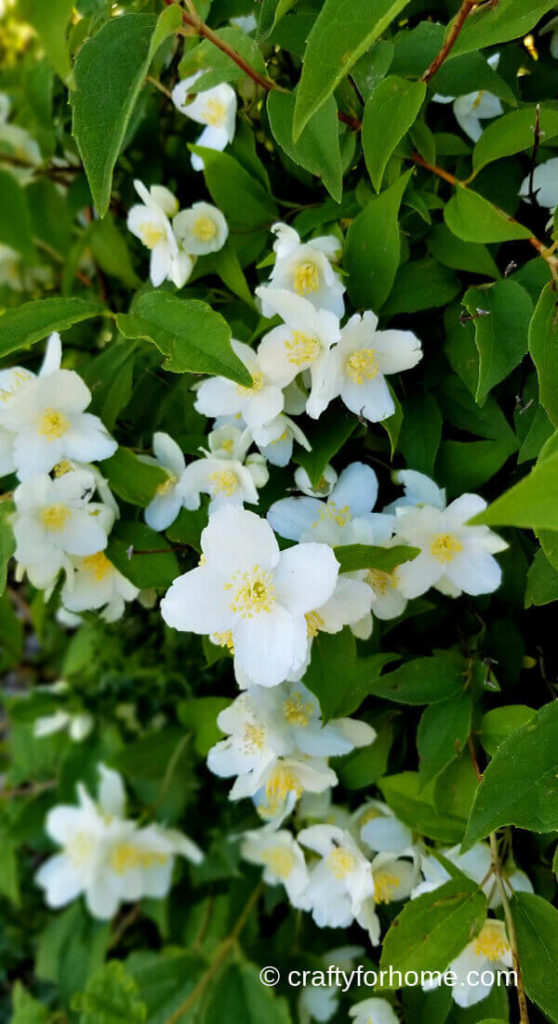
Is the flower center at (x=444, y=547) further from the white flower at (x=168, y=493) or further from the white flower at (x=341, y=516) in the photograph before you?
the white flower at (x=168, y=493)

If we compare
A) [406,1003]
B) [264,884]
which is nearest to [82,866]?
[264,884]

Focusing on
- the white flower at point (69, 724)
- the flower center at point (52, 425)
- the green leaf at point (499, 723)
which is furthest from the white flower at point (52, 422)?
the white flower at point (69, 724)

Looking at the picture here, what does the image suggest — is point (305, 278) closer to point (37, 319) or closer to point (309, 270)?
point (309, 270)

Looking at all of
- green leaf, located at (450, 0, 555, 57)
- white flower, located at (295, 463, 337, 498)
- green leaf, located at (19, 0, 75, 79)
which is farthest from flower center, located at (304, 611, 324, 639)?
green leaf, located at (19, 0, 75, 79)

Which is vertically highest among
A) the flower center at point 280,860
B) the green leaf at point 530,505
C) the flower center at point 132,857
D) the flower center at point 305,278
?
the green leaf at point 530,505

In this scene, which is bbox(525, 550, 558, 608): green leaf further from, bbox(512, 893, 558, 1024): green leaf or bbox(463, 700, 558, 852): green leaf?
bbox(512, 893, 558, 1024): green leaf
